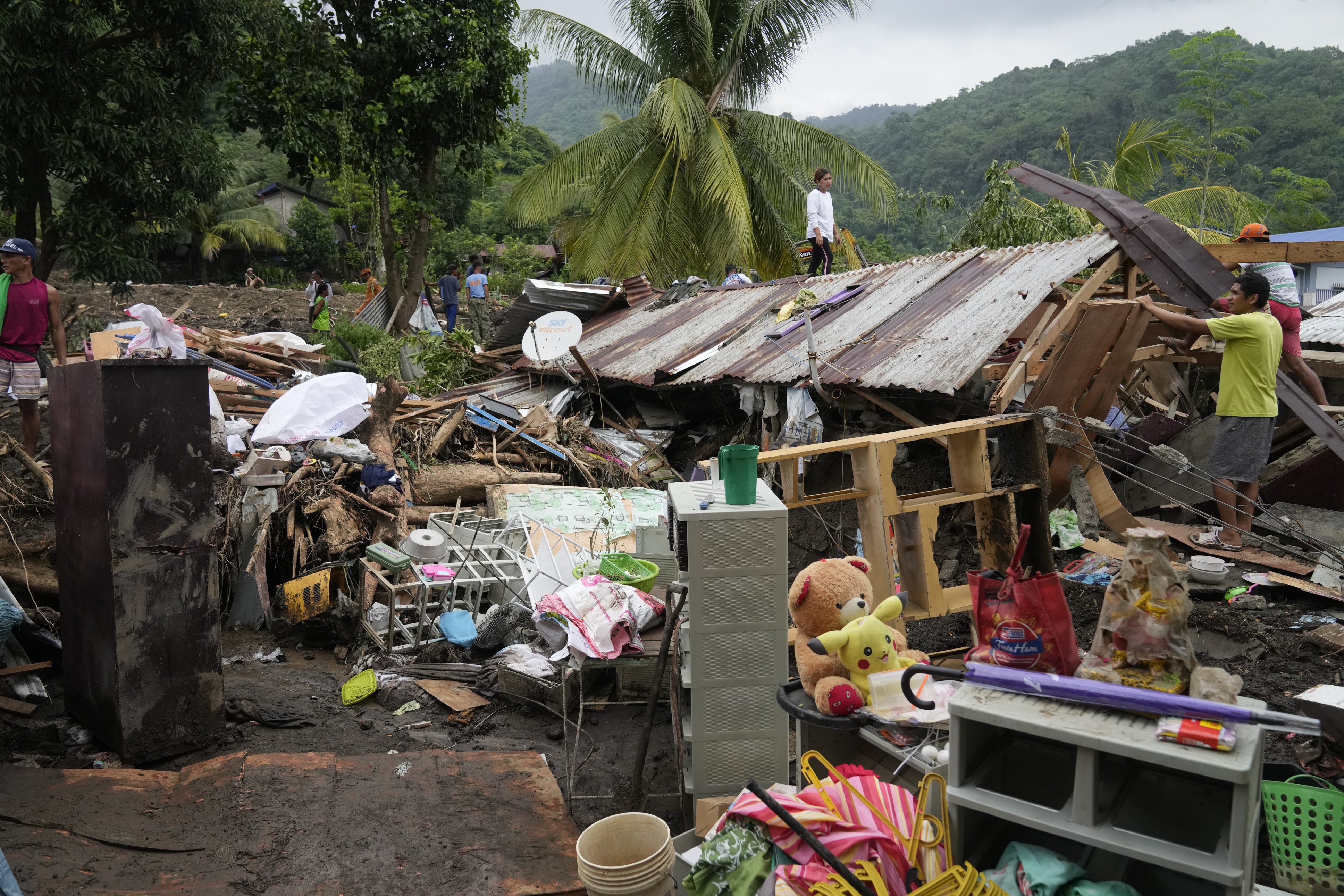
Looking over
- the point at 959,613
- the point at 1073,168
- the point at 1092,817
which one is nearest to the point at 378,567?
the point at 959,613

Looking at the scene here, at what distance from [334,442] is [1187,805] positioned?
8.21m

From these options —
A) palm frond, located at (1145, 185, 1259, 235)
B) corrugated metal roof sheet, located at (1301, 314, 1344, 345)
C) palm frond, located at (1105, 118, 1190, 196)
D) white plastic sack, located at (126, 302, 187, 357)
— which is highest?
palm frond, located at (1105, 118, 1190, 196)

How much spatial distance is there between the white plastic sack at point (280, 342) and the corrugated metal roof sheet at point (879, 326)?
14.1ft

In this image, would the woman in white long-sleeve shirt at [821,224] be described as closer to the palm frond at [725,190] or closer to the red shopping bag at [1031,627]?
the palm frond at [725,190]

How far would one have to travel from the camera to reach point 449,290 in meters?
18.4

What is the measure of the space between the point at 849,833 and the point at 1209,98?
26.9m

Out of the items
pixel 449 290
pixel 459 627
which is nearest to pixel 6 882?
pixel 459 627

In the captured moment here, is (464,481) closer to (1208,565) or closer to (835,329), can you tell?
(835,329)

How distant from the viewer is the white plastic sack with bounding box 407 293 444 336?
1706cm

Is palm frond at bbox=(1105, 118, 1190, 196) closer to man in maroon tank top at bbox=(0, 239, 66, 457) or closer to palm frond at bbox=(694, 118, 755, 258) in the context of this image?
palm frond at bbox=(694, 118, 755, 258)

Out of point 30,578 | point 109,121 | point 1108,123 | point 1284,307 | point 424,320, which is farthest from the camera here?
point 1108,123

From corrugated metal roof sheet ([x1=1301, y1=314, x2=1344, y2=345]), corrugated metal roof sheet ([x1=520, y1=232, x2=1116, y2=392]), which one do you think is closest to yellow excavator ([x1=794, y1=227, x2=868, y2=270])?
corrugated metal roof sheet ([x1=520, y1=232, x2=1116, y2=392])

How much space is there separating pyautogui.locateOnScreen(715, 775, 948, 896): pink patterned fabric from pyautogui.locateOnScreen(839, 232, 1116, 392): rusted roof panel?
432 cm

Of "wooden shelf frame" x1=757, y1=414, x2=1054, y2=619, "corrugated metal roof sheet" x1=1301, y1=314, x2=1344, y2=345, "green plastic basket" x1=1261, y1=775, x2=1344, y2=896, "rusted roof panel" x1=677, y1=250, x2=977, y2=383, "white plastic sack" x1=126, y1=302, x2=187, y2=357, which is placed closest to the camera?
"green plastic basket" x1=1261, y1=775, x2=1344, y2=896
